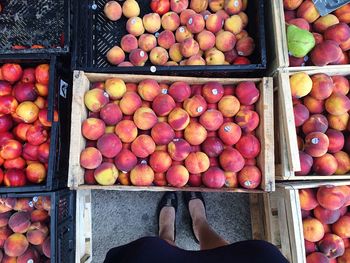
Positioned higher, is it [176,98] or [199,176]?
[176,98]

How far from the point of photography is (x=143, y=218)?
1.68m

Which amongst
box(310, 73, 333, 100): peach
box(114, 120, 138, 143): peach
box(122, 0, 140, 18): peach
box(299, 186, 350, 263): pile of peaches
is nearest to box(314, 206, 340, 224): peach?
box(299, 186, 350, 263): pile of peaches

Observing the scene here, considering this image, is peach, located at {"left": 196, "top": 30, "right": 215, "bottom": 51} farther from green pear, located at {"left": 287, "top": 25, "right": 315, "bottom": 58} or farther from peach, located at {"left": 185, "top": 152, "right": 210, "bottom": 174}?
peach, located at {"left": 185, "top": 152, "right": 210, "bottom": 174}

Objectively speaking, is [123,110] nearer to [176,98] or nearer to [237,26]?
[176,98]

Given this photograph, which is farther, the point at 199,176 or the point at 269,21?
the point at 269,21

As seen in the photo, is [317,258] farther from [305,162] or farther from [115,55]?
[115,55]

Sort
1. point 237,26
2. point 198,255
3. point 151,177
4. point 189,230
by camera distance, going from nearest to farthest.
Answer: point 198,255, point 151,177, point 237,26, point 189,230

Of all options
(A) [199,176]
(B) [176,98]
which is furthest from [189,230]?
(B) [176,98]

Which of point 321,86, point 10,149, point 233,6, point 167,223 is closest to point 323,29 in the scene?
point 321,86

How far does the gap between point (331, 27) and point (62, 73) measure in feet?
3.85

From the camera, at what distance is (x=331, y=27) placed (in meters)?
1.26

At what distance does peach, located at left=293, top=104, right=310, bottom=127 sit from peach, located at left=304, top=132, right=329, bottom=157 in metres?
0.07

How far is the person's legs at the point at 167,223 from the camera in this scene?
1.46 meters

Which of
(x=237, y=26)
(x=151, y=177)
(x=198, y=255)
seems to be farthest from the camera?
(x=237, y=26)
